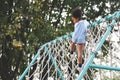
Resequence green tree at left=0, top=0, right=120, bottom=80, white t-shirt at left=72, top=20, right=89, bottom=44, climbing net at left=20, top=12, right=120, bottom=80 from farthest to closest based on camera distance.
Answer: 1. green tree at left=0, top=0, right=120, bottom=80
2. climbing net at left=20, top=12, right=120, bottom=80
3. white t-shirt at left=72, top=20, right=89, bottom=44

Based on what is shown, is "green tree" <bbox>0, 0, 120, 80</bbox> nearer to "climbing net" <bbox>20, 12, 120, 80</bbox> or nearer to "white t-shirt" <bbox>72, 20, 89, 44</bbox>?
"climbing net" <bbox>20, 12, 120, 80</bbox>

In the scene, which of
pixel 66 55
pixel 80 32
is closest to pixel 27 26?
pixel 66 55

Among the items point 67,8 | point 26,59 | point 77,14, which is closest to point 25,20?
point 26,59

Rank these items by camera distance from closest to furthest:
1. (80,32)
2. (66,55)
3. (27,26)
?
(80,32) < (66,55) < (27,26)

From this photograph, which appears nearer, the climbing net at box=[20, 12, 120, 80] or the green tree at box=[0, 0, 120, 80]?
the climbing net at box=[20, 12, 120, 80]

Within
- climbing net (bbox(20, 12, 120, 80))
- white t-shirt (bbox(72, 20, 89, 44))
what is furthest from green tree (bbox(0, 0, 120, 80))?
white t-shirt (bbox(72, 20, 89, 44))

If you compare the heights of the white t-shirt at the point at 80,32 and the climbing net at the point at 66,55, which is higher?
the white t-shirt at the point at 80,32

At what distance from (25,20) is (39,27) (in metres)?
0.77

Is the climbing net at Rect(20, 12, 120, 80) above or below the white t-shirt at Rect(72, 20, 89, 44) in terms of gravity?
below

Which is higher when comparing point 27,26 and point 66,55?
point 27,26

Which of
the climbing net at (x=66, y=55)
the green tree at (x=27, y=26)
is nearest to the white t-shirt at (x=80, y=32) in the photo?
the climbing net at (x=66, y=55)

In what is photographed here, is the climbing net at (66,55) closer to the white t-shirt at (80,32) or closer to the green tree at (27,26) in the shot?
the white t-shirt at (80,32)

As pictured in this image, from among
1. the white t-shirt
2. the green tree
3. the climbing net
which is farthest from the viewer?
the green tree

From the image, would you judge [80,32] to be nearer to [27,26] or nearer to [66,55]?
[66,55]
